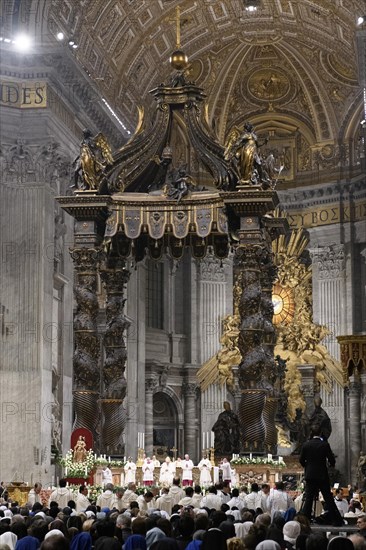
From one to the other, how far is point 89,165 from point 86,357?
10.0ft

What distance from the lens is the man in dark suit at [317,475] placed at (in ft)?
43.5

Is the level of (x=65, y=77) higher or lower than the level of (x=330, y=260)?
higher

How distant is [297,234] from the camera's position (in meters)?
35.0

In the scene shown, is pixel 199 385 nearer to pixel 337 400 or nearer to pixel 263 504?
pixel 337 400

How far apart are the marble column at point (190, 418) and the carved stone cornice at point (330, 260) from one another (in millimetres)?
4859

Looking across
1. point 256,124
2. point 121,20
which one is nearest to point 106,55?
point 121,20

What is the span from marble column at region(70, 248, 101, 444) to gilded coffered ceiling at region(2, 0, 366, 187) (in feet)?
30.0

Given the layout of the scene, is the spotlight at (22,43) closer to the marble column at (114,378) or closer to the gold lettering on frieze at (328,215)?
the marble column at (114,378)

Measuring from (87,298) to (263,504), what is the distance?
475 centimetres

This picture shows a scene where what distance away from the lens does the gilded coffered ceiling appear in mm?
29484

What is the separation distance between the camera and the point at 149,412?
32906 millimetres

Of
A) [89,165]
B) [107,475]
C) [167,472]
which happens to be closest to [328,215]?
[167,472]

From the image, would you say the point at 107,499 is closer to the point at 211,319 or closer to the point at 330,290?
the point at 211,319

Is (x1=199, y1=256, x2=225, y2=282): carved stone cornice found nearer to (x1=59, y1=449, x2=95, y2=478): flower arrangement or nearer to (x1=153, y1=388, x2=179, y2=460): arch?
(x1=153, y1=388, x2=179, y2=460): arch
